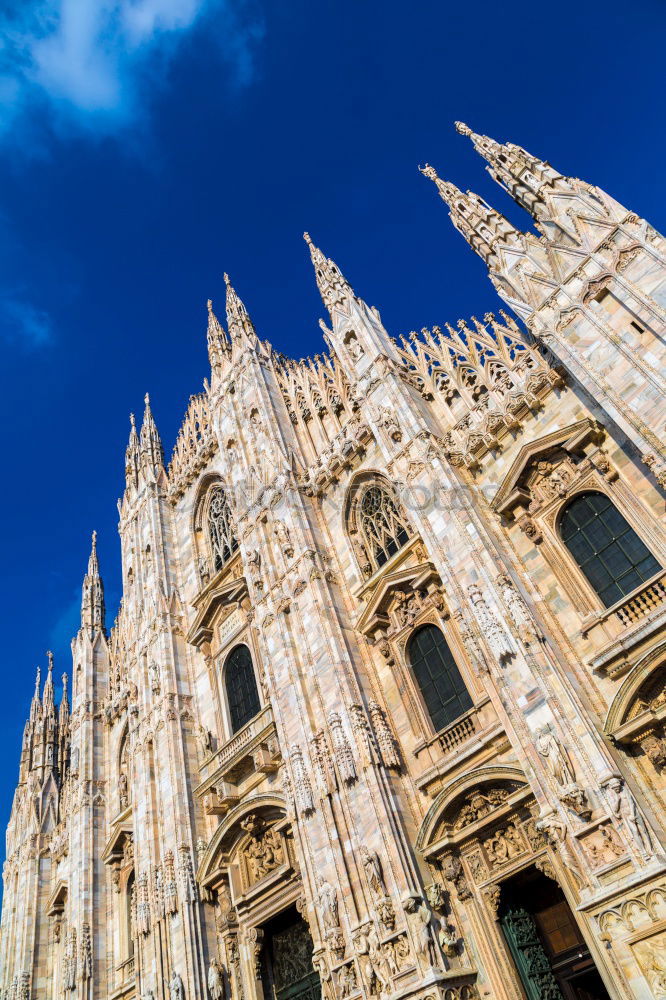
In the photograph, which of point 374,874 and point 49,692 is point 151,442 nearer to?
point 49,692

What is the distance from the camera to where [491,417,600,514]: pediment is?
49.3ft

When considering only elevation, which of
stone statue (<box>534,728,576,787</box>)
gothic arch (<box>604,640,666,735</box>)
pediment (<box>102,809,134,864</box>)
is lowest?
stone statue (<box>534,728,576,787</box>)

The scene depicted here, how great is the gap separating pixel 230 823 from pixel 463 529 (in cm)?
949

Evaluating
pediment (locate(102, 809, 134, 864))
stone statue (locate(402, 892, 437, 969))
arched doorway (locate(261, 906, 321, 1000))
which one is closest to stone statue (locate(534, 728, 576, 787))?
stone statue (locate(402, 892, 437, 969))

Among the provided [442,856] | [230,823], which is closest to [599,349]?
[442,856]

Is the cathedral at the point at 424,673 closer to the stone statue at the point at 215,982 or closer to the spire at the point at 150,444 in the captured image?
the stone statue at the point at 215,982

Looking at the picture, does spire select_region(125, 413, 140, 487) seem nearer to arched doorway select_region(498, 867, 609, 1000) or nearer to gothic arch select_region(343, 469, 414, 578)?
gothic arch select_region(343, 469, 414, 578)

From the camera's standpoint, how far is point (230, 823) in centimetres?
1925

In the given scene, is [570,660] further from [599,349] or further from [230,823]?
[230,823]

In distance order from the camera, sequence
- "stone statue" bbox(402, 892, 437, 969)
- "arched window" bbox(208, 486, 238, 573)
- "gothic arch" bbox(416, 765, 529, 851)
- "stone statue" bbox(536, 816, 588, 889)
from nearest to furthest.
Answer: "stone statue" bbox(536, 816, 588, 889) < "stone statue" bbox(402, 892, 437, 969) < "gothic arch" bbox(416, 765, 529, 851) < "arched window" bbox(208, 486, 238, 573)

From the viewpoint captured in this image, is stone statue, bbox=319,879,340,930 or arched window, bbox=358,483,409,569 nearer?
stone statue, bbox=319,879,340,930

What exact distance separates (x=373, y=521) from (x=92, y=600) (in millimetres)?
18544

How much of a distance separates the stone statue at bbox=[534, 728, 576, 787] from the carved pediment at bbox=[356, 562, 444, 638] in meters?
4.50

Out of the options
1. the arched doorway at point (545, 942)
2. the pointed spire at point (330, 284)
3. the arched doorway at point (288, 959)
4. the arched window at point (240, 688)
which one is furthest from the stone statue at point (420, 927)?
the pointed spire at point (330, 284)
